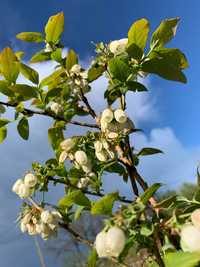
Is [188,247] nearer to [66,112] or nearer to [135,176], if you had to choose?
[135,176]

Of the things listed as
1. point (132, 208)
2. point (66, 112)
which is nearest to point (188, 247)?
point (132, 208)

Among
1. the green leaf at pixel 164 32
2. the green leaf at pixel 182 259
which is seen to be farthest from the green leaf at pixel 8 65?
the green leaf at pixel 182 259

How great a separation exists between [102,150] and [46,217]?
6.4 inches

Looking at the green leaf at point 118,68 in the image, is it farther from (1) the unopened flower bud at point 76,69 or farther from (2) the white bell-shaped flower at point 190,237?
(2) the white bell-shaped flower at point 190,237

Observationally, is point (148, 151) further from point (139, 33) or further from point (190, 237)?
point (190, 237)

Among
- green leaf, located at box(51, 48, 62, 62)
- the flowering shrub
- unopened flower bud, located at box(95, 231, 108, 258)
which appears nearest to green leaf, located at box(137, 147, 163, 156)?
the flowering shrub

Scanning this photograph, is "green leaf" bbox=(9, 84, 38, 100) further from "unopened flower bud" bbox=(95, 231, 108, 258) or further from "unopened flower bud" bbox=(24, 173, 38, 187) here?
"unopened flower bud" bbox=(95, 231, 108, 258)

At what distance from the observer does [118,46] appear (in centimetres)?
99

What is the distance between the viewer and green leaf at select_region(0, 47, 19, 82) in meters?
1.04

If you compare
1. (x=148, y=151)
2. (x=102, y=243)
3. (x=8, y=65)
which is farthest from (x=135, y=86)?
(x=102, y=243)

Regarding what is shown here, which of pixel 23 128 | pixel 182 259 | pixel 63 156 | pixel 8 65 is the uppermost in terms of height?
pixel 8 65

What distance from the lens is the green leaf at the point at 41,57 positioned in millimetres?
1153

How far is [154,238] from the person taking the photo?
2.46 ft

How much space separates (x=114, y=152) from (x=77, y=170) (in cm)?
9
